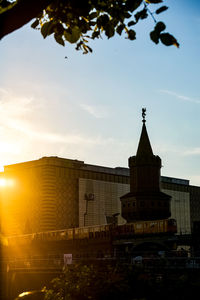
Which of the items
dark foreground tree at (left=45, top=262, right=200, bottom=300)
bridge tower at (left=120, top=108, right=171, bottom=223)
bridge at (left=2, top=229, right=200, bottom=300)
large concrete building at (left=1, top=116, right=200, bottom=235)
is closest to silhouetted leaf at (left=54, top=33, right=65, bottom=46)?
dark foreground tree at (left=45, top=262, right=200, bottom=300)

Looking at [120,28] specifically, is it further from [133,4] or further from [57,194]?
[57,194]

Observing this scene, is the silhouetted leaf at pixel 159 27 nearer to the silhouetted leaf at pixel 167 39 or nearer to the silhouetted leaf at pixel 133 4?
the silhouetted leaf at pixel 167 39

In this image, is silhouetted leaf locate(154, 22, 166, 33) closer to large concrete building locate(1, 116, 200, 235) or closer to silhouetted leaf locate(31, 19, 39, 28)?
silhouetted leaf locate(31, 19, 39, 28)

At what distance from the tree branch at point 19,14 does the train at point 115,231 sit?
5998cm

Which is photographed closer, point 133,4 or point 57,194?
point 133,4

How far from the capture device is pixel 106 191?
13112 centimetres

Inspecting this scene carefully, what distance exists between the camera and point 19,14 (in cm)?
680

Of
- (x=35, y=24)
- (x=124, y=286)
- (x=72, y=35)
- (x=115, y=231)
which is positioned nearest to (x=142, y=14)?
(x=72, y=35)

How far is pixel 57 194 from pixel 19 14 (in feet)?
373

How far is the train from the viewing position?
217 ft

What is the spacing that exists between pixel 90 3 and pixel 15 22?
1737mm

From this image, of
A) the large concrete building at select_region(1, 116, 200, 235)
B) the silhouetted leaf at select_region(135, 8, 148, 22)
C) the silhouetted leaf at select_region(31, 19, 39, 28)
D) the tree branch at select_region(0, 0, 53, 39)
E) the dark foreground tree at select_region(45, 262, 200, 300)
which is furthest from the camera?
the large concrete building at select_region(1, 116, 200, 235)

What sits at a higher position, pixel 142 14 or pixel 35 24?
pixel 35 24

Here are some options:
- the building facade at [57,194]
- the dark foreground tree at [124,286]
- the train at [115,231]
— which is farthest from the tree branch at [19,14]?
the building facade at [57,194]
